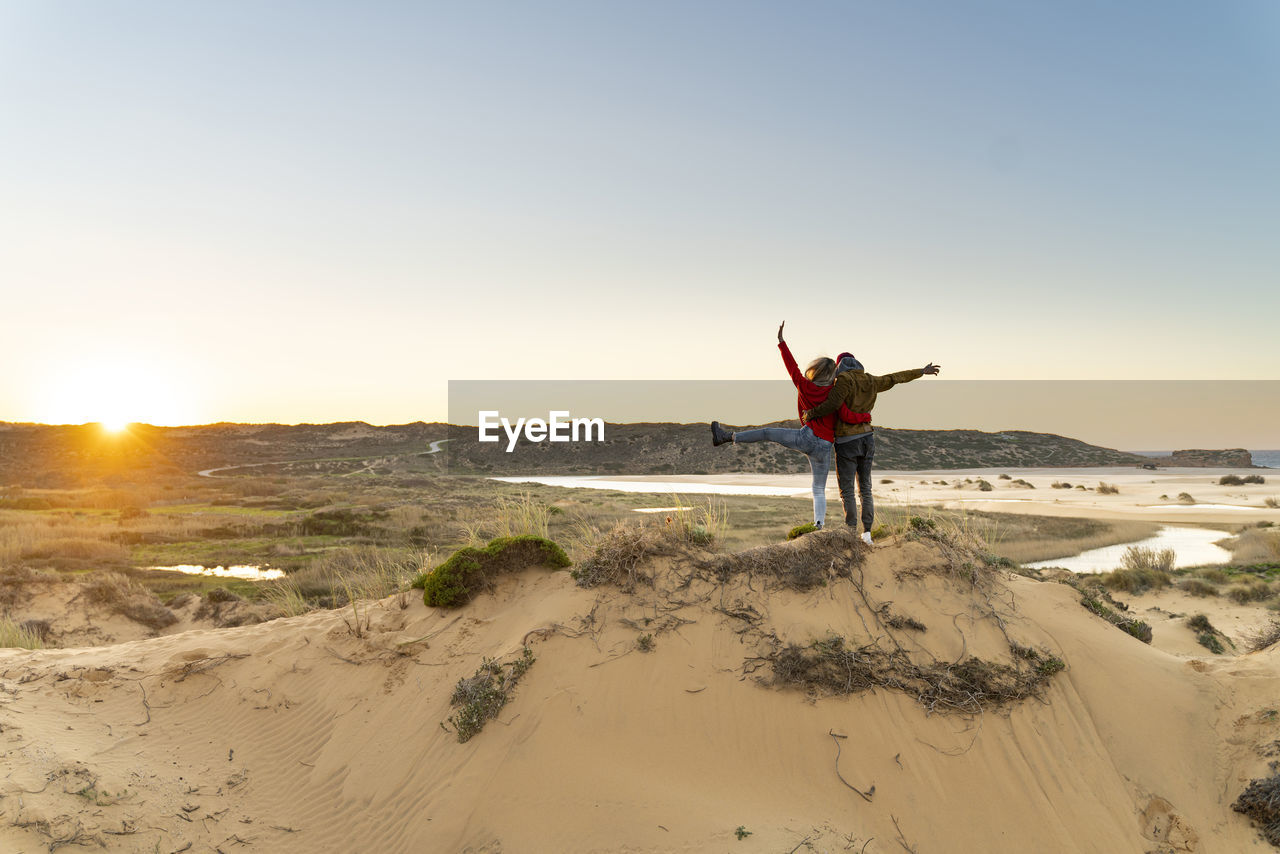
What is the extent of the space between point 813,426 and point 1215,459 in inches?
4405

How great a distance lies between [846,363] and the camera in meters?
8.48

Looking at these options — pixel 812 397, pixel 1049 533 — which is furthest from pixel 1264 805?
pixel 1049 533

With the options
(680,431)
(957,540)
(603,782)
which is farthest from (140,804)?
(680,431)

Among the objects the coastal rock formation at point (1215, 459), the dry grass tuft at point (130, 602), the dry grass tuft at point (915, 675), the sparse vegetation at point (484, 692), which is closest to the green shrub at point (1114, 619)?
the dry grass tuft at point (915, 675)

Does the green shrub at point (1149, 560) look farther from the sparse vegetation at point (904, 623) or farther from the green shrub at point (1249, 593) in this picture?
the sparse vegetation at point (904, 623)

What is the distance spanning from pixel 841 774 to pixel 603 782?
2202 millimetres

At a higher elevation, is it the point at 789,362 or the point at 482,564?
the point at 789,362

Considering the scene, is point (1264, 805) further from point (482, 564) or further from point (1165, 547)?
point (1165, 547)

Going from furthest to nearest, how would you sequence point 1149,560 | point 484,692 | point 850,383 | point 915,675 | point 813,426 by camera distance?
point 1149,560, point 813,426, point 850,383, point 484,692, point 915,675

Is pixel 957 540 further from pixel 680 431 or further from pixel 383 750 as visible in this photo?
pixel 680 431

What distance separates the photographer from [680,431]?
10131 centimetres

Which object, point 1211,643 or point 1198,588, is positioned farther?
point 1198,588

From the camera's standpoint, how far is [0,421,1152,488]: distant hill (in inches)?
3359

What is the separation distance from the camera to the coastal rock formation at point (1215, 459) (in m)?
85.3
